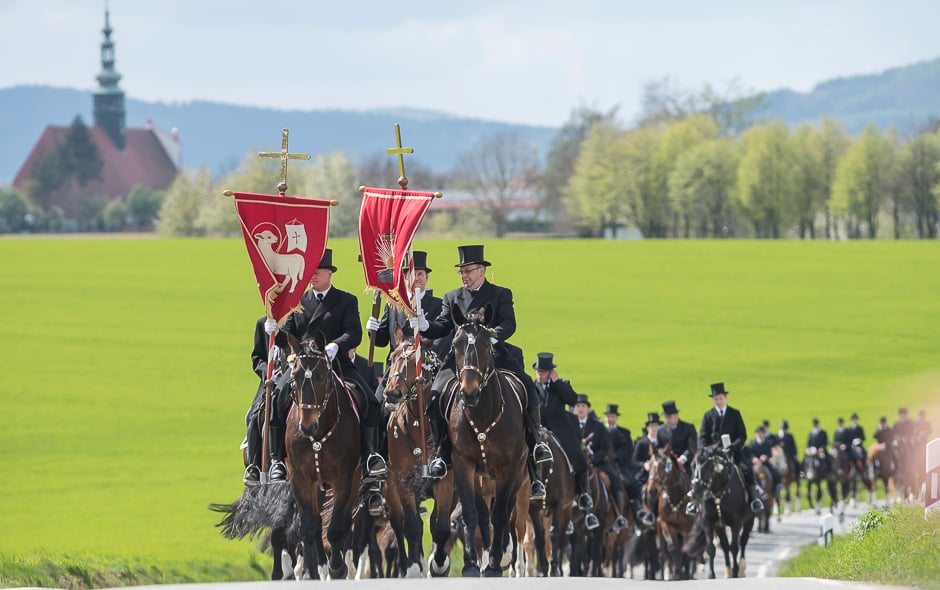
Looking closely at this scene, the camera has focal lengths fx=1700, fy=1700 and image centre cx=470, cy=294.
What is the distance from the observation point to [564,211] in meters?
128

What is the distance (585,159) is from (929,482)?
102042 millimetres

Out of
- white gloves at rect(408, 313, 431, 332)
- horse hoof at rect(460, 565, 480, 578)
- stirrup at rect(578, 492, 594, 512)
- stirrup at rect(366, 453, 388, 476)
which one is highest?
white gloves at rect(408, 313, 431, 332)

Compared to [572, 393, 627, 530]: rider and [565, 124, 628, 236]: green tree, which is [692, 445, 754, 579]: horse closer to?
[572, 393, 627, 530]: rider

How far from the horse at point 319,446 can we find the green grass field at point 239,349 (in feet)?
26.1

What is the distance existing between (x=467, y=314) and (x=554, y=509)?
545 cm

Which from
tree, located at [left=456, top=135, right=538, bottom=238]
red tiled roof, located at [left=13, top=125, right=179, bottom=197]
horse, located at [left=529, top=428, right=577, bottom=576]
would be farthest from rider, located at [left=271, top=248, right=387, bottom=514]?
red tiled roof, located at [left=13, top=125, right=179, bottom=197]

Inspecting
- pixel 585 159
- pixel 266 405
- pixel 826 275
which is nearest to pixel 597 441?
pixel 266 405

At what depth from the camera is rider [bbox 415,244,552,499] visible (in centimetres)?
1495

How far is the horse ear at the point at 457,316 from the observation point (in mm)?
14398

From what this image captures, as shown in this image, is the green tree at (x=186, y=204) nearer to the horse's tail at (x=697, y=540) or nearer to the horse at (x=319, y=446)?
the horse's tail at (x=697, y=540)

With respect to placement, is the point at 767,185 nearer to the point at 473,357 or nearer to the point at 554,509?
the point at 554,509

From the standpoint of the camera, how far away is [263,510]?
16891 millimetres

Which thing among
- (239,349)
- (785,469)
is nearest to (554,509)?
(785,469)

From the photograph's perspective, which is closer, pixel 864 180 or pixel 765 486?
pixel 765 486
